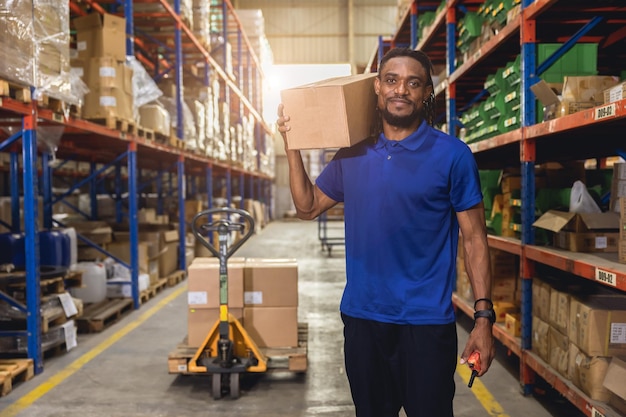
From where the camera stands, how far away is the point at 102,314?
5.99 m

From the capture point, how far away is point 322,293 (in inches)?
313

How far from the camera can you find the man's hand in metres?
2.12

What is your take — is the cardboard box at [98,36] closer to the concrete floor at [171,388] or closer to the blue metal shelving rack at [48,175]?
the blue metal shelving rack at [48,175]

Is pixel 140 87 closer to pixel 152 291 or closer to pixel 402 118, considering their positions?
pixel 152 291

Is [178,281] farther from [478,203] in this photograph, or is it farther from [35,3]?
[478,203]

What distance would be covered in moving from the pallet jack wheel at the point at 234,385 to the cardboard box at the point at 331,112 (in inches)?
86.7

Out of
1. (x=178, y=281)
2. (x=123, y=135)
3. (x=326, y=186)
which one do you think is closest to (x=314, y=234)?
(x=178, y=281)

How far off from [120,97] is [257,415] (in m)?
3.98

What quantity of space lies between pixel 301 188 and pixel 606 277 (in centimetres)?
161

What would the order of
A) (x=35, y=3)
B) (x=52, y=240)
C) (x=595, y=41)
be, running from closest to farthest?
(x=35, y=3) < (x=595, y=41) < (x=52, y=240)

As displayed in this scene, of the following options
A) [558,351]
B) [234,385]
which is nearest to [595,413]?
[558,351]

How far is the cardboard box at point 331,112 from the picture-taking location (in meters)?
2.24

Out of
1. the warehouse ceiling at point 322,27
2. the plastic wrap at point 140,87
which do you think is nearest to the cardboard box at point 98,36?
the plastic wrap at point 140,87

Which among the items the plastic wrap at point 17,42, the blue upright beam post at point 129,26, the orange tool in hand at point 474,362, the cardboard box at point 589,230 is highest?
the blue upright beam post at point 129,26
